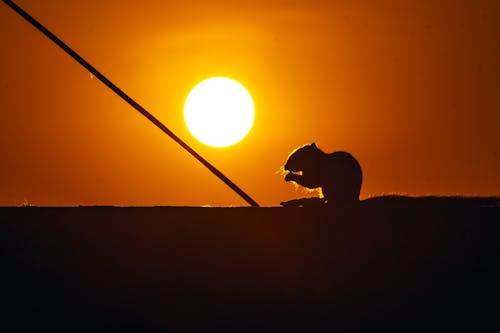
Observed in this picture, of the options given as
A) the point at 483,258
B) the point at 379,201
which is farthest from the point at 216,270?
Answer: the point at 379,201

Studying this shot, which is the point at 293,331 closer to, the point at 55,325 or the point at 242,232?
the point at 242,232

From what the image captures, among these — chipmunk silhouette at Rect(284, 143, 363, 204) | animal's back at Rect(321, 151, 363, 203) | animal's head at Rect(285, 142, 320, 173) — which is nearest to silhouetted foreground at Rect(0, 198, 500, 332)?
chipmunk silhouette at Rect(284, 143, 363, 204)

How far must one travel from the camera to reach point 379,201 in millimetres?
4719

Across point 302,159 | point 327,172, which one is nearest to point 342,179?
point 327,172

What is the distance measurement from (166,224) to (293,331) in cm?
78

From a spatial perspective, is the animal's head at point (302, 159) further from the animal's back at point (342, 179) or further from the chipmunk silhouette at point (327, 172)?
the animal's back at point (342, 179)

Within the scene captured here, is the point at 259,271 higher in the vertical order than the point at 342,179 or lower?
lower

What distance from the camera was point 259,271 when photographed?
2.95 metres

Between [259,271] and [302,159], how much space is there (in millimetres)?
4450

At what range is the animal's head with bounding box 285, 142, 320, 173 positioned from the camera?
7.25 meters

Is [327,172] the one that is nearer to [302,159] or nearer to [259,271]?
[302,159]

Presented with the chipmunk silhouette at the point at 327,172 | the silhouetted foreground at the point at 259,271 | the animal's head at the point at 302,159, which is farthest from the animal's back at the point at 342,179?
Answer: the silhouetted foreground at the point at 259,271

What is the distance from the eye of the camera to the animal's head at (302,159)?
23.8 feet

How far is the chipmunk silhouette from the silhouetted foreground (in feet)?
11.1
